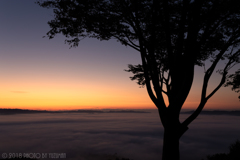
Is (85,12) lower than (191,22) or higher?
higher

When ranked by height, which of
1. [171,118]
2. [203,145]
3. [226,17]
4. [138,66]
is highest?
Answer: [226,17]

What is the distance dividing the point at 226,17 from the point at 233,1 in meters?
1.28

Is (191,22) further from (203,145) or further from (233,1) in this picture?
(203,145)

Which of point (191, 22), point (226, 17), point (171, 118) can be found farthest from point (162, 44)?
point (171, 118)

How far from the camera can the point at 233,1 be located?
912 cm

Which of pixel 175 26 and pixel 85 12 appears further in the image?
pixel 175 26

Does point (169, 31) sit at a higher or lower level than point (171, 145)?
higher

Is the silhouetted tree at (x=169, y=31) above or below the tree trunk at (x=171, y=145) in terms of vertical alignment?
above

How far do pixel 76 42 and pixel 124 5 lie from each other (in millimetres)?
3541

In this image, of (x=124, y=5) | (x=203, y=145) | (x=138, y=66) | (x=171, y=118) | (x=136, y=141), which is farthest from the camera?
(x=136, y=141)

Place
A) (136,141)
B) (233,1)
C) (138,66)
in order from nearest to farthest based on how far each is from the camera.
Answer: (233,1) → (138,66) → (136,141)

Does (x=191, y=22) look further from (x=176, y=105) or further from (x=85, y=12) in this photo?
(x=85, y=12)

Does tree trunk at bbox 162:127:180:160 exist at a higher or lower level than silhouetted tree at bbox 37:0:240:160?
lower

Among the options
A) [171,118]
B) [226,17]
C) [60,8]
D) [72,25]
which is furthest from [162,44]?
[60,8]
